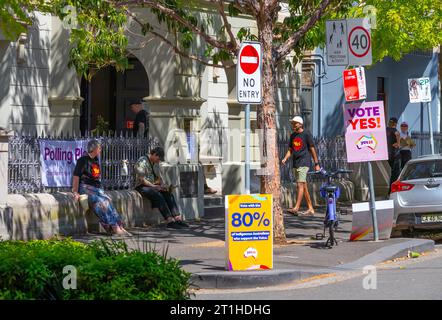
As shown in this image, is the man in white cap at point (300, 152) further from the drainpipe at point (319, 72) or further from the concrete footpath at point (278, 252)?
the drainpipe at point (319, 72)

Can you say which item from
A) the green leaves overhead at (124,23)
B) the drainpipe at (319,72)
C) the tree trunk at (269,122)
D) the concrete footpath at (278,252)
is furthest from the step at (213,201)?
the drainpipe at (319,72)

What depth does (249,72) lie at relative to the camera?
13.0 m

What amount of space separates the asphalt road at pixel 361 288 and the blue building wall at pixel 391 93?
15111 mm

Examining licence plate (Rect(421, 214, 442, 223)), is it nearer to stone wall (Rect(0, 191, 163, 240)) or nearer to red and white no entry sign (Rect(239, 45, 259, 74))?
stone wall (Rect(0, 191, 163, 240))

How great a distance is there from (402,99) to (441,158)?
16797mm

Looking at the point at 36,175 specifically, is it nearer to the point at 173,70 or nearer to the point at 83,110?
the point at 173,70

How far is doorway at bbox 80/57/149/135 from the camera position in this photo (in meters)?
26.1

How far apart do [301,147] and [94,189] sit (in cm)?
537

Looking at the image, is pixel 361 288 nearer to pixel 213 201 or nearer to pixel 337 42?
pixel 337 42

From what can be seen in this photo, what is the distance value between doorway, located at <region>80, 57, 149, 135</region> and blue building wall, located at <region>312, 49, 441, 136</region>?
496 cm

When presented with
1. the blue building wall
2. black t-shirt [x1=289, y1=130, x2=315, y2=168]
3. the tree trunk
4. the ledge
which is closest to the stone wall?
the ledge

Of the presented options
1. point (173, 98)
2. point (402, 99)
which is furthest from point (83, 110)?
point (402, 99)

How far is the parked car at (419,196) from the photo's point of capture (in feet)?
55.5

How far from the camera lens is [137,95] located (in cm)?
2673
